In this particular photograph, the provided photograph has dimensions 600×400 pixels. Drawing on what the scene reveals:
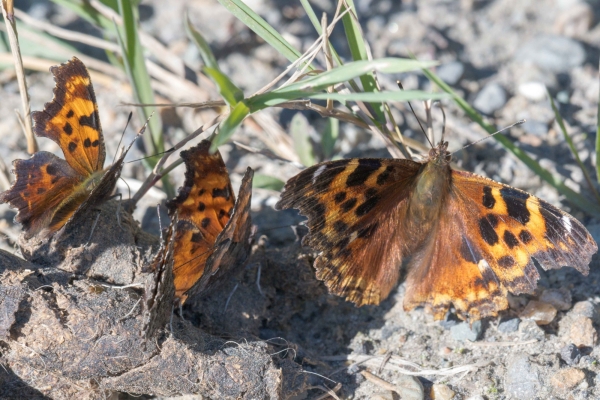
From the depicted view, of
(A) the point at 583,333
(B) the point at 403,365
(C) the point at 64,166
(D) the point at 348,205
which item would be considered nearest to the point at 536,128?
(A) the point at 583,333

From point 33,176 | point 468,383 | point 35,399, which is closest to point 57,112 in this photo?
point 33,176

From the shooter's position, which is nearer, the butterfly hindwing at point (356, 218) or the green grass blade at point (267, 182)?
the butterfly hindwing at point (356, 218)

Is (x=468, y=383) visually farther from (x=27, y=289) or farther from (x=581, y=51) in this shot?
(x=581, y=51)

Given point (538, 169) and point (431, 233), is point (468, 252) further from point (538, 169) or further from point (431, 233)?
point (538, 169)

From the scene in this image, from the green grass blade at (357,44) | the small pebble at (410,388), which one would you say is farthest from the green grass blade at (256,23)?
the small pebble at (410,388)

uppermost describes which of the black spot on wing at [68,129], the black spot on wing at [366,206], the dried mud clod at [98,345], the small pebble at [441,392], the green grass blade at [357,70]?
the green grass blade at [357,70]

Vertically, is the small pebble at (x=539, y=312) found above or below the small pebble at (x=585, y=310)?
below

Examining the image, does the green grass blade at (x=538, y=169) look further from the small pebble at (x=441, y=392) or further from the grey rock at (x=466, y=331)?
the small pebble at (x=441, y=392)

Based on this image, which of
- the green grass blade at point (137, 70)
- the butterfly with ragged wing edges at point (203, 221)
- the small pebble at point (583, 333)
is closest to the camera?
the butterfly with ragged wing edges at point (203, 221)
